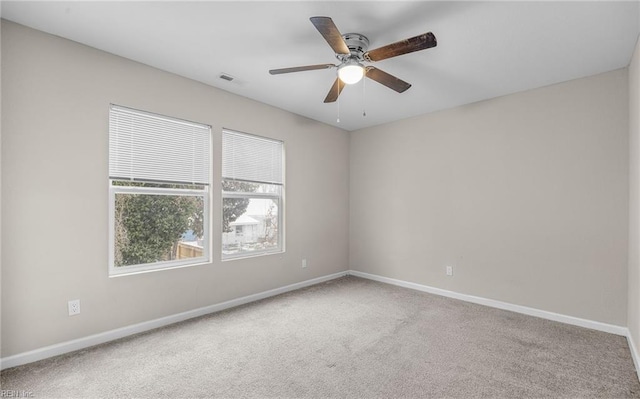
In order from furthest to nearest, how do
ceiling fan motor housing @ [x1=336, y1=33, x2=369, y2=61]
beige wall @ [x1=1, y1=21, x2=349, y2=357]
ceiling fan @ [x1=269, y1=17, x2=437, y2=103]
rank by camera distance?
1. ceiling fan motor housing @ [x1=336, y1=33, x2=369, y2=61]
2. beige wall @ [x1=1, y1=21, x2=349, y2=357]
3. ceiling fan @ [x1=269, y1=17, x2=437, y2=103]

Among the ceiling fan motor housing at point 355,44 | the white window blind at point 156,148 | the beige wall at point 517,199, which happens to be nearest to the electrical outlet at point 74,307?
the white window blind at point 156,148

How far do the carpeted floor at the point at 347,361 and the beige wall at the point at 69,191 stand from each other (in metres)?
0.29

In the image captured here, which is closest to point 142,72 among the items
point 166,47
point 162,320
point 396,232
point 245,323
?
point 166,47

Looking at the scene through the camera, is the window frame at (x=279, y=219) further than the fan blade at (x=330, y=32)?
Yes

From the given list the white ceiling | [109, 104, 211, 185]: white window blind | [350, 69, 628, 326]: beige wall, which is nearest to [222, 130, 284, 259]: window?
[109, 104, 211, 185]: white window blind

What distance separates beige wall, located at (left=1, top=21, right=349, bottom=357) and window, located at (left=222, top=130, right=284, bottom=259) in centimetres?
19

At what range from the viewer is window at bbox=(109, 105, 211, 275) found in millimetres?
2844

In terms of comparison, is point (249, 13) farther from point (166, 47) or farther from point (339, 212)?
point (339, 212)

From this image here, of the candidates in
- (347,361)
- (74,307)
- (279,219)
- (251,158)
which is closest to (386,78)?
(251,158)

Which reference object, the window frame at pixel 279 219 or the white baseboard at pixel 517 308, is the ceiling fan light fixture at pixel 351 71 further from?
the white baseboard at pixel 517 308

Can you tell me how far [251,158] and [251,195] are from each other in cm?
49

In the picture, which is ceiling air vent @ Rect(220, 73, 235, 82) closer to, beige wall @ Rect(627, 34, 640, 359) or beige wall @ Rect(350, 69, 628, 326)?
beige wall @ Rect(350, 69, 628, 326)

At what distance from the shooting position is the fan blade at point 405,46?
1921 millimetres

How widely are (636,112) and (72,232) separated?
4815mm
